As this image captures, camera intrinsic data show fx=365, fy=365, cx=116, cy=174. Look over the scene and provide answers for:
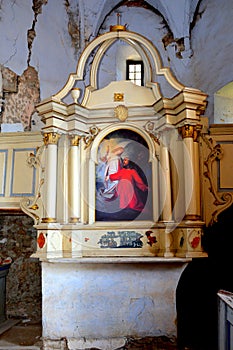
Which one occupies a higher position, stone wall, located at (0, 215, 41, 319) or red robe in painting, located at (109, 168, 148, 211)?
red robe in painting, located at (109, 168, 148, 211)

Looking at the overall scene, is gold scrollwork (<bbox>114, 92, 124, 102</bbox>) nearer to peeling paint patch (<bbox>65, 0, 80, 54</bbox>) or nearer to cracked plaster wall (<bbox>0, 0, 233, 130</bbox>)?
cracked plaster wall (<bbox>0, 0, 233, 130</bbox>)

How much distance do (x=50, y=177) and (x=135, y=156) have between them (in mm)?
1250

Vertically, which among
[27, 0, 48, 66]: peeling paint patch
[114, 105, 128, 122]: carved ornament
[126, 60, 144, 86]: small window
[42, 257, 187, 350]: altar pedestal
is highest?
[27, 0, 48, 66]: peeling paint patch

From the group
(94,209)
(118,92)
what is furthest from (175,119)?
(94,209)

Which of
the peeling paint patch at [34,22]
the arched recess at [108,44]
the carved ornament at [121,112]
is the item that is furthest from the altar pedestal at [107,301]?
the peeling paint patch at [34,22]

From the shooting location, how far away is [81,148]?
5.33 m

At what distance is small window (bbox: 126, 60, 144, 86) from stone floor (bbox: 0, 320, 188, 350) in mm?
4739

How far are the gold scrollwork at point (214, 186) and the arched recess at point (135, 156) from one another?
0.72 meters

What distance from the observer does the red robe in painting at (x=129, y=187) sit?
513 centimetres

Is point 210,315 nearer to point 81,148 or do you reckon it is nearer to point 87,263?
point 87,263

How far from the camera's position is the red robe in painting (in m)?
5.13

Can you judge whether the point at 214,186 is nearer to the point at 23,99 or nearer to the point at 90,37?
the point at 23,99

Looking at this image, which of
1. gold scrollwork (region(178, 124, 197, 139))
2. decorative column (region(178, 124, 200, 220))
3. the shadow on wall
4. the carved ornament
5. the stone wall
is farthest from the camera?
the stone wall

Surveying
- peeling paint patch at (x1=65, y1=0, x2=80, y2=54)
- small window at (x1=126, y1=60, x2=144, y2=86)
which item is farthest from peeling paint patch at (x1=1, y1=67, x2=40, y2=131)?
small window at (x1=126, y1=60, x2=144, y2=86)
